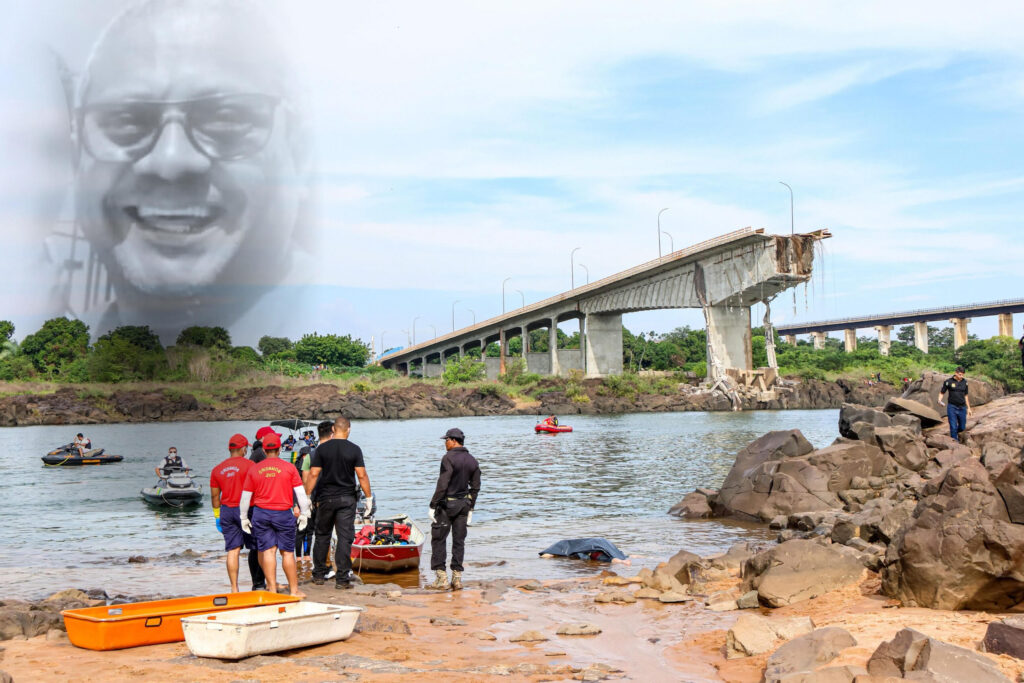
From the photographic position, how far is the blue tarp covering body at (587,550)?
17156 mm

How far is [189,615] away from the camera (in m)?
9.96

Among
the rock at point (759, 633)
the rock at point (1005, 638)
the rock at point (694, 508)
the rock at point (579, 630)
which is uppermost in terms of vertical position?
the rock at point (1005, 638)

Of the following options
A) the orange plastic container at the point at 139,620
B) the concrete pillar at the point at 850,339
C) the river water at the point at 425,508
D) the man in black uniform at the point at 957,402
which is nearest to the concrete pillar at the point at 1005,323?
the concrete pillar at the point at 850,339

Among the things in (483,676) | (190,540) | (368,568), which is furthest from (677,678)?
(190,540)

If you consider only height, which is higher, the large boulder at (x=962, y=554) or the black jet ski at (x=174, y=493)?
the large boulder at (x=962, y=554)

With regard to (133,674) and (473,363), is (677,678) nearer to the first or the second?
(133,674)

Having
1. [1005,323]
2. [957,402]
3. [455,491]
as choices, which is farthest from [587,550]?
[1005,323]

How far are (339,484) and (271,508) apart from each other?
164 cm

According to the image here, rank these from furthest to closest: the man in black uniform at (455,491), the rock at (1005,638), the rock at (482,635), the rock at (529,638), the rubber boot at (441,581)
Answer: the rubber boot at (441,581), the man in black uniform at (455,491), the rock at (482,635), the rock at (529,638), the rock at (1005,638)

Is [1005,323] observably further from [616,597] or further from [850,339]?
[616,597]

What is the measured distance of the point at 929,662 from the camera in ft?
24.4

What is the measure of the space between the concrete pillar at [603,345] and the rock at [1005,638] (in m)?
102

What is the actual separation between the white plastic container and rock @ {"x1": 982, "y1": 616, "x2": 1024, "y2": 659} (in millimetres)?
6316

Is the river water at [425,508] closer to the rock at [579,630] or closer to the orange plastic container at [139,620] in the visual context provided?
the orange plastic container at [139,620]
